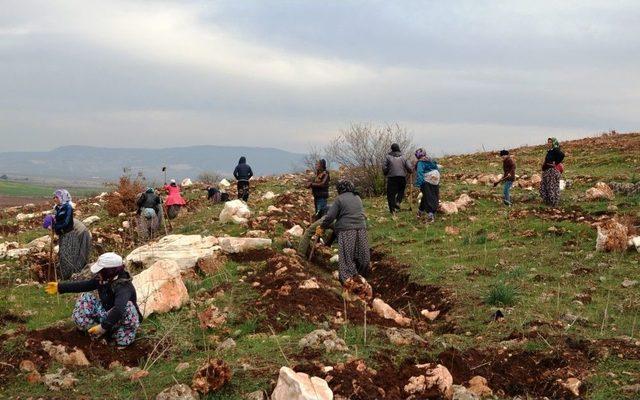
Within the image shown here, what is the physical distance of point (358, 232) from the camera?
10008 millimetres

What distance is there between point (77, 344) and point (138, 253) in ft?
13.8

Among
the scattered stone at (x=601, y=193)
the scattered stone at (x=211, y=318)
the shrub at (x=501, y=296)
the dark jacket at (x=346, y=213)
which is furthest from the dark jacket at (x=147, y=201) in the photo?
the scattered stone at (x=601, y=193)

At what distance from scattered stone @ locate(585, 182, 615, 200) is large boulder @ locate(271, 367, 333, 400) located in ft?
38.5

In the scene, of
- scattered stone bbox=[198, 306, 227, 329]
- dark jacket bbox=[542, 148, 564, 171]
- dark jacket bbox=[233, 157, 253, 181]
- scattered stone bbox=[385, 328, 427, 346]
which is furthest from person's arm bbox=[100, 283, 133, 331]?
dark jacket bbox=[233, 157, 253, 181]

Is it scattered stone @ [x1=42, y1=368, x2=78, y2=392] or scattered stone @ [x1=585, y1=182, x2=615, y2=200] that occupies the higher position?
scattered stone @ [x1=585, y1=182, x2=615, y2=200]

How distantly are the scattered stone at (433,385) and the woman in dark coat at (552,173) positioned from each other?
9493 mm

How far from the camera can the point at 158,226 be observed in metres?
15.1

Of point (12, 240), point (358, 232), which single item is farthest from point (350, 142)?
point (358, 232)

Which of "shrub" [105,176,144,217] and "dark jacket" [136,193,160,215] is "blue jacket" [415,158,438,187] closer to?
"dark jacket" [136,193,160,215]

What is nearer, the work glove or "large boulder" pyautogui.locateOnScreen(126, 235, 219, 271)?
the work glove

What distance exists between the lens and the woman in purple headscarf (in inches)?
422

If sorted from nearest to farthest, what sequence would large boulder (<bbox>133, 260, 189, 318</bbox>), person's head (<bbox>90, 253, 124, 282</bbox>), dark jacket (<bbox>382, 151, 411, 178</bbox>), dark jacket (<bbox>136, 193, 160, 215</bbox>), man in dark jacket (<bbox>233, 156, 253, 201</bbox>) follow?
person's head (<bbox>90, 253, 124, 282</bbox>)
large boulder (<bbox>133, 260, 189, 318</bbox>)
dark jacket (<bbox>136, 193, 160, 215</bbox>)
dark jacket (<bbox>382, 151, 411, 178</bbox>)
man in dark jacket (<bbox>233, 156, 253, 201</bbox>)

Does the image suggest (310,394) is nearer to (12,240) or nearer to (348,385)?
(348,385)

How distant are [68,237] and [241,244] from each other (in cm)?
283
